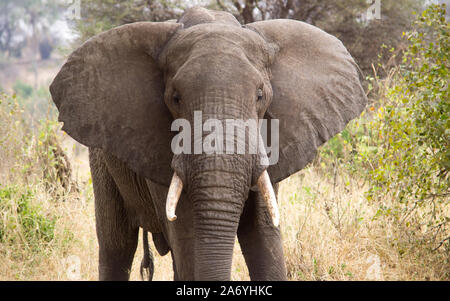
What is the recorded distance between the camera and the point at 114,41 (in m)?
3.46

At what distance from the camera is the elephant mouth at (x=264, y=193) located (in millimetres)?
2865

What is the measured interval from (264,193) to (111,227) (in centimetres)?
171

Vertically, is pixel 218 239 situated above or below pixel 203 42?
below

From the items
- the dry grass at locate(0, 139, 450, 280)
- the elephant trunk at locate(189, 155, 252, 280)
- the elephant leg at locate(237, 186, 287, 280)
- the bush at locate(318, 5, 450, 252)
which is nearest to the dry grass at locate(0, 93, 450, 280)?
the dry grass at locate(0, 139, 450, 280)

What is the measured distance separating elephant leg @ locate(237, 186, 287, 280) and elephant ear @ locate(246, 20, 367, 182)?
0.22 meters

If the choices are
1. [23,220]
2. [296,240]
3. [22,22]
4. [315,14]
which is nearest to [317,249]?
[296,240]

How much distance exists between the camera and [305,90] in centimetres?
341

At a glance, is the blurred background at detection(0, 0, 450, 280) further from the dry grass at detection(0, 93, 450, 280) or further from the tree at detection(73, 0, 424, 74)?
the tree at detection(73, 0, 424, 74)

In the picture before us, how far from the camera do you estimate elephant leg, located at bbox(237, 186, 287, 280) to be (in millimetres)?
3402

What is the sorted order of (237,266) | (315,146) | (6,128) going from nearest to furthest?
(315,146) < (237,266) < (6,128)

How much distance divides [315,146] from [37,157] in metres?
3.97

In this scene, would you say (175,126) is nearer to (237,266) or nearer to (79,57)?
(79,57)
